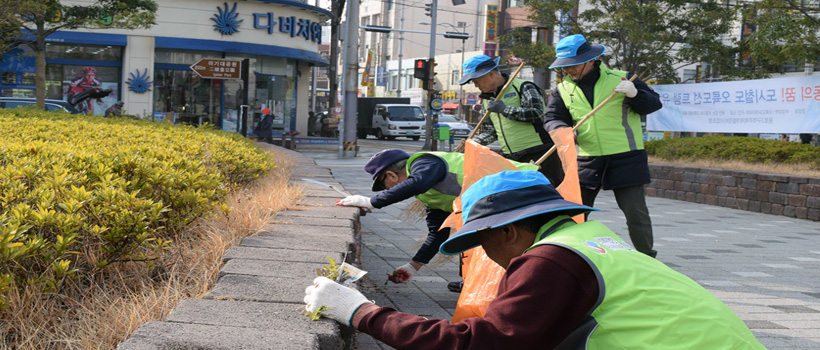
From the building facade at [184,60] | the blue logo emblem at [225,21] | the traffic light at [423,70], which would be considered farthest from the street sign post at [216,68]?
the blue logo emblem at [225,21]

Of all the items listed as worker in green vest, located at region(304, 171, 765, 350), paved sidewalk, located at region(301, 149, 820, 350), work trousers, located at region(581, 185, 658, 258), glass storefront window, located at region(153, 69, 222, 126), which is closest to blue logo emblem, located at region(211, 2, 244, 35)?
glass storefront window, located at region(153, 69, 222, 126)

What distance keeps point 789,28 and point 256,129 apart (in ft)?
52.7

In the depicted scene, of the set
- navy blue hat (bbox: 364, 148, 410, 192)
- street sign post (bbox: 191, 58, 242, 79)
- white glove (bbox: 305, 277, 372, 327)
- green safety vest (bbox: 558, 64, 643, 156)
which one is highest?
street sign post (bbox: 191, 58, 242, 79)

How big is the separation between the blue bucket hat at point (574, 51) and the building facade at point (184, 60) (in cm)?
1948

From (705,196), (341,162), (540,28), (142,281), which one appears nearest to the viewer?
(142,281)

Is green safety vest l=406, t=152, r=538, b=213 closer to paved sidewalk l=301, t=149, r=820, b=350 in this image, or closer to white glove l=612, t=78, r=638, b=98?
paved sidewalk l=301, t=149, r=820, b=350

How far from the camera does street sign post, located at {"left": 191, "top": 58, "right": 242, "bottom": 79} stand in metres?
15.8

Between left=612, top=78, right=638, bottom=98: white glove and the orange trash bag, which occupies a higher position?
left=612, top=78, right=638, bottom=98: white glove

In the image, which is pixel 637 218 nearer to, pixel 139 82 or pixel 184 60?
pixel 139 82

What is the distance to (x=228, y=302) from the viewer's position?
2.73 meters

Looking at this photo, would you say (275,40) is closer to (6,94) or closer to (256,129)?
(256,129)

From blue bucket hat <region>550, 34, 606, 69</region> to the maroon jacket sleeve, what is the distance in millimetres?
3221

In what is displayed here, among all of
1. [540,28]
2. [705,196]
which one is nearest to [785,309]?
[705,196]

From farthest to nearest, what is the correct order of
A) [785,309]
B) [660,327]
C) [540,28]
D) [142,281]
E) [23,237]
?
[540,28] < [785,309] < [142,281] < [23,237] < [660,327]
